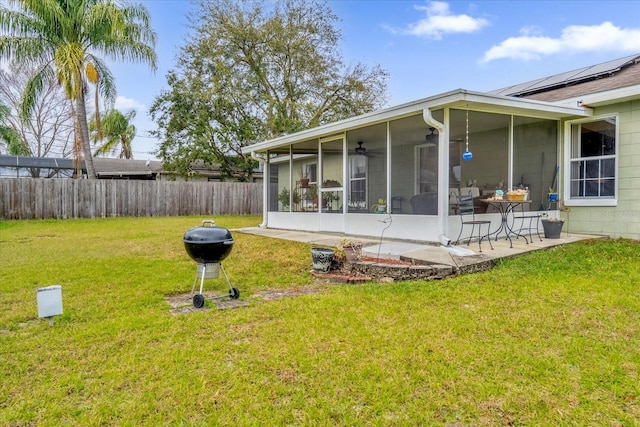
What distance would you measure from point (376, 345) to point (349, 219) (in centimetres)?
526

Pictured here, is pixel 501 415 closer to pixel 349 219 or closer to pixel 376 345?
pixel 376 345

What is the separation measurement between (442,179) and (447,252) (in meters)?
1.12

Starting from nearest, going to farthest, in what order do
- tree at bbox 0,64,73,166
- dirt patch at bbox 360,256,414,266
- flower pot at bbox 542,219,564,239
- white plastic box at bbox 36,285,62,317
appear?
white plastic box at bbox 36,285,62,317 → dirt patch at bbox 360,256,414,266 → flower pot at bbox 542,219,564,239 → tree at bbox 0,64,73,166

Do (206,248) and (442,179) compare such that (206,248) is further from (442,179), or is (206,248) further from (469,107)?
(469,107)

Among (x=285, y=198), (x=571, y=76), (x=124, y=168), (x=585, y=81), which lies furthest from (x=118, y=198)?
(x=585, y=81)

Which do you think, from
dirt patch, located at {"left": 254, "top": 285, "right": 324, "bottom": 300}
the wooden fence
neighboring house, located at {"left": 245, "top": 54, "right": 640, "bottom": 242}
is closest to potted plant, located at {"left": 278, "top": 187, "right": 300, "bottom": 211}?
neighboring house, located at {"left": 245, "top": 54, "right": 640, "bottom": 242}

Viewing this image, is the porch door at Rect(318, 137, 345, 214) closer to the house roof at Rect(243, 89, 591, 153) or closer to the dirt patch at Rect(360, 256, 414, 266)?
the house roof at Rect(243, 89, 591, 153)

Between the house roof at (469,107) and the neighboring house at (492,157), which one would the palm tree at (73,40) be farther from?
the house roof at (469,107)

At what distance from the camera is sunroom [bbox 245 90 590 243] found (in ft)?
20.0

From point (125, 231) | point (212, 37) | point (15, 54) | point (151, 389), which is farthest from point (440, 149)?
point (212, 37)

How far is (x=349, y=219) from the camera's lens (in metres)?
8.05

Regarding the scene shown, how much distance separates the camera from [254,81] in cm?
1953

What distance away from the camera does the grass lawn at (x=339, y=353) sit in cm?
207

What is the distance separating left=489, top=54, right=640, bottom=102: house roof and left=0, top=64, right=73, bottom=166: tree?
22.5 meters
